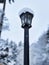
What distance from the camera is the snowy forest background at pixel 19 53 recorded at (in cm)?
337

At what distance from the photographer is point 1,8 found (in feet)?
11.8

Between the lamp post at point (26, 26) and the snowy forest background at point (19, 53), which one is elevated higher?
the lamp post at point (26, 26)

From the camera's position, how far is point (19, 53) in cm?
339

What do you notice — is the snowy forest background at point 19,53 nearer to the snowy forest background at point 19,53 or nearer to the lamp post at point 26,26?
the snowy forest background at point 19,53

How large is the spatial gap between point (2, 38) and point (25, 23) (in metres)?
1.17

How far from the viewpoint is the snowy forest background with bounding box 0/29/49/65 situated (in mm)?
3371

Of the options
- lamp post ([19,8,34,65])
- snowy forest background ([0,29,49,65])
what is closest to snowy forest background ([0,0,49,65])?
snowy forest background ([0,29,49,65])

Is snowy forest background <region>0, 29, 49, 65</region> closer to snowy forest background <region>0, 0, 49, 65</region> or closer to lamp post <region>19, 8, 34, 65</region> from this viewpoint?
snowy forest background <region>0, 0, 49, 65</region>

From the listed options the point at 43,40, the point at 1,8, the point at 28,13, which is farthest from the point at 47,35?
the point at 28,13

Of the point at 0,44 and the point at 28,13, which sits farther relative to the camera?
the point at 0,44

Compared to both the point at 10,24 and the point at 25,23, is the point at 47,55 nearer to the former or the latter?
the point at 10,24

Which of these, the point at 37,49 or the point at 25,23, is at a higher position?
the point at 25,23

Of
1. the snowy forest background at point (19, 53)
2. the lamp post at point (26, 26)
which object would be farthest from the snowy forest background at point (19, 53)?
the lamp post at point (26, 26)

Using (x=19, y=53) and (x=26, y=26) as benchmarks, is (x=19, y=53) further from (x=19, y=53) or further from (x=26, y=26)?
(x=26, y=26)
